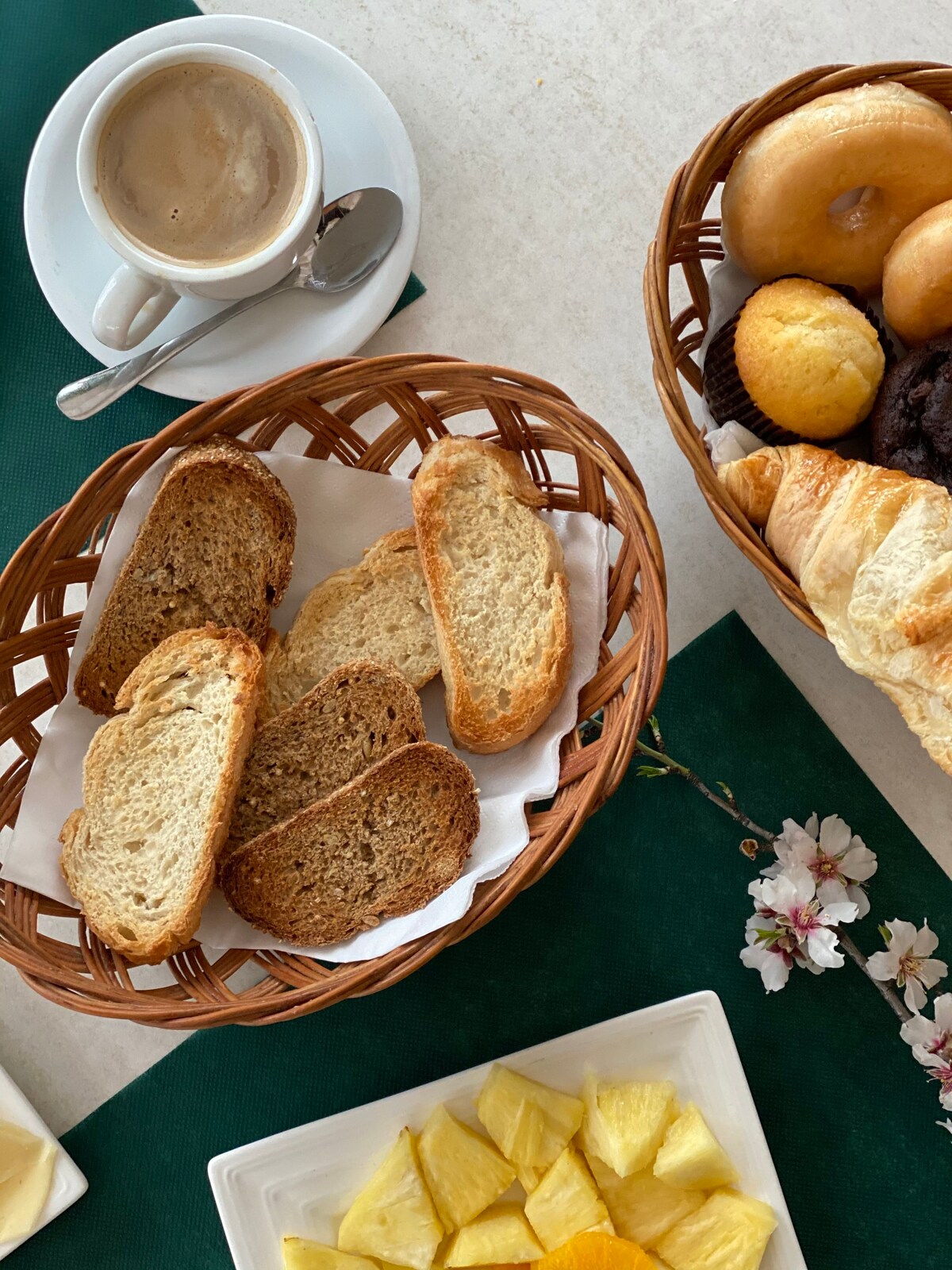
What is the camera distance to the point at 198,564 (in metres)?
1.14

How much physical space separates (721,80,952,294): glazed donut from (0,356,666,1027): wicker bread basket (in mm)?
279

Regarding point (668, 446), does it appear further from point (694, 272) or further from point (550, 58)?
point (550, 58)

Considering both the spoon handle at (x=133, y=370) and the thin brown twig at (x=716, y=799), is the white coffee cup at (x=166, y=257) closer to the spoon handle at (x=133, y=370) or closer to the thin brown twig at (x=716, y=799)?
the spoon handle at (x=133, y=370)

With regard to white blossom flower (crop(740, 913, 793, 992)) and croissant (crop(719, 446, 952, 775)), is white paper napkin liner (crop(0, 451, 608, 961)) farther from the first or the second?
white blossom flower (crop(740, 913, 793, 992))

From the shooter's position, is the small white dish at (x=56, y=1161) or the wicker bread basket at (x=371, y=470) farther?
the small white dish at (x=56, y=1161)

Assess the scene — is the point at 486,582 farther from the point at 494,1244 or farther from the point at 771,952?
the point at 494,1244

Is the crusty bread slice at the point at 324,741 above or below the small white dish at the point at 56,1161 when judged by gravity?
above

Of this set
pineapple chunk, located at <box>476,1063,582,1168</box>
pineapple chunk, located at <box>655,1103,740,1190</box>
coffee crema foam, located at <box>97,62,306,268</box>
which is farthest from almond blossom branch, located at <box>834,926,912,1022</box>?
coffee crema foam, located at <box>97,62,306,268</box>

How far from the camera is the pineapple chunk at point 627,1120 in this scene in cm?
117

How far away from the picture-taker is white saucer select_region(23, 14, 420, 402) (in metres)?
1.18

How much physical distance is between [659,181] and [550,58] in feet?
0.67

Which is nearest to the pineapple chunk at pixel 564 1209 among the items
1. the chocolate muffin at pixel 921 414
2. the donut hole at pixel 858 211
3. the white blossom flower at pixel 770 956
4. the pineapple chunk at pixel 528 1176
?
the pineapple chunk at pixel 528 1176

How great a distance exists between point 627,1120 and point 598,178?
1107 mm

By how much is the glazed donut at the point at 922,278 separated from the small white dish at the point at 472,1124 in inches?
29.7
